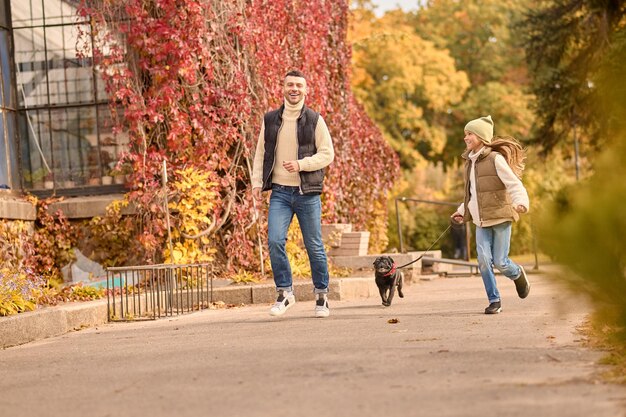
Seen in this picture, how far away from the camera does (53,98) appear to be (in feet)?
48.7

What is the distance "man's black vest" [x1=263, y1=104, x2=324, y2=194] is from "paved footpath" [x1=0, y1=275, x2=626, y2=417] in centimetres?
115

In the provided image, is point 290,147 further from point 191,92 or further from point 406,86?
point 406,86

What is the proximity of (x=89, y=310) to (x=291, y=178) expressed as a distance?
2.24m

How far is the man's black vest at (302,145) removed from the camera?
Result: 9.81 meters

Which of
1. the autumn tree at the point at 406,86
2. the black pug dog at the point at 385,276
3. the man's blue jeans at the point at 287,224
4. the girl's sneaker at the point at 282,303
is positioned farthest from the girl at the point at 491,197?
the autumn tree at the point at 406,86

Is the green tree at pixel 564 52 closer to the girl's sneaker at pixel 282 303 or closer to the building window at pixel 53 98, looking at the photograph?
the building window at pixel 53 98

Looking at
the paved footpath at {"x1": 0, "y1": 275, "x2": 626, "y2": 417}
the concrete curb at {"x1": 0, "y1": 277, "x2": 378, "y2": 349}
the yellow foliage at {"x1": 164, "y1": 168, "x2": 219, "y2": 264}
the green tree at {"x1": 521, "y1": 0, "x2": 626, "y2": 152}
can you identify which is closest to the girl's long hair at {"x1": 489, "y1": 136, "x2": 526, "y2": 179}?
the paved footpath at {"x1": 0, "y1": 275, "x2": 626, "y2": 417}

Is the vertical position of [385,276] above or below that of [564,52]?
below

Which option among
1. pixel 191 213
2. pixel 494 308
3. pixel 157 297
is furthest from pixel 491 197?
pixel 191 213

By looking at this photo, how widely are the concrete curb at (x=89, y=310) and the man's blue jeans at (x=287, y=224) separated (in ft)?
5.88

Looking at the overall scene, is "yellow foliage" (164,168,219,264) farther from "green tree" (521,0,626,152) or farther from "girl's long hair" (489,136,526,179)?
"green tree" (521,0,626,152)

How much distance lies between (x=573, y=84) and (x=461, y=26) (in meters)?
20.4

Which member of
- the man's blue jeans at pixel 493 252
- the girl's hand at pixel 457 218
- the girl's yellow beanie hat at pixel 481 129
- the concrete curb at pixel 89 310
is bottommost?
the concrete curb at pixel 89 310

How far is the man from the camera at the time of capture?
32.3ft
